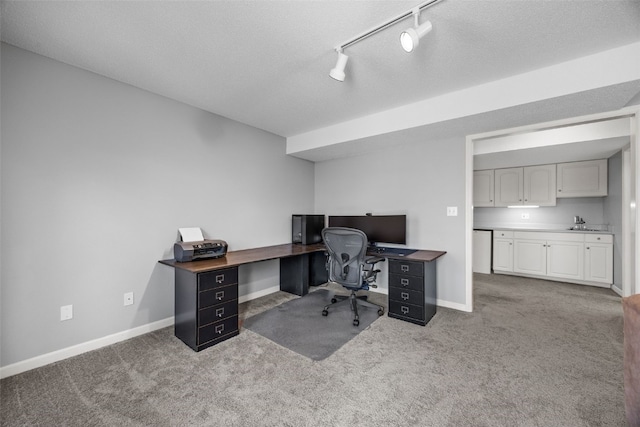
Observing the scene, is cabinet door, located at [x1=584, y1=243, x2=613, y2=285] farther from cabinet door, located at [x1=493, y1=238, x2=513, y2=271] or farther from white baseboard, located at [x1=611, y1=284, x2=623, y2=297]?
cabinet door, located at [x1=493, y1=238, x2=513, y2=271]

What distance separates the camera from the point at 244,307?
10.7 feet

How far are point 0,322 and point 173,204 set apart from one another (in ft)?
4.80

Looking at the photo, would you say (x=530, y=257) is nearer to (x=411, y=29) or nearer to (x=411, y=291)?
(x=411, y=291)

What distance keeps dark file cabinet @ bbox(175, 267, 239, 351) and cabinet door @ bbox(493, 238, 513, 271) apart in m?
4.90

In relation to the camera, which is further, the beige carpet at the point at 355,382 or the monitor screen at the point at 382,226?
the monitor screen at the point at 382,226

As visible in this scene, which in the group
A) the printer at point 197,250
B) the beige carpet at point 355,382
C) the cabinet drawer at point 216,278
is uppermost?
the printer at point 197,250

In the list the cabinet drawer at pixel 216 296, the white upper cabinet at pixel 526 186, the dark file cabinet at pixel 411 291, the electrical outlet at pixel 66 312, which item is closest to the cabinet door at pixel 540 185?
the white upper cabinet at pixel 526 186

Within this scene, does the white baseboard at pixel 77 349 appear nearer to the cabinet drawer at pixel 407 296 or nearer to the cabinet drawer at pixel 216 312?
the cabinet drawer at pixel 216 312

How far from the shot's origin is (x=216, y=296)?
2.37 metres

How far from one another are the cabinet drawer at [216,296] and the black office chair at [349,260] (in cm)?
109

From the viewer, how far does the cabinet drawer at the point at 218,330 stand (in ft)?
7.43

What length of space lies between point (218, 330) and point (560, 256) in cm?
538

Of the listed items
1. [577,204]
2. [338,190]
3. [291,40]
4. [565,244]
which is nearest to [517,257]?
[565,244]

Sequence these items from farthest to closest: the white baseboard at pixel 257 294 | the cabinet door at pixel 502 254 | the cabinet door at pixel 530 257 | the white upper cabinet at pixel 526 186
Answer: the cabinet door at pixel 502 254
the white upper cabinet at pixel 526 186
the cabinet door at pixel 530 257
the white baseboard at pixel 257 294
